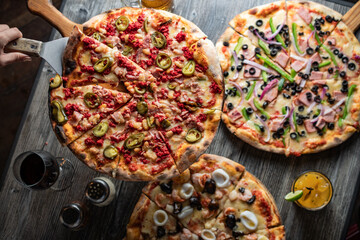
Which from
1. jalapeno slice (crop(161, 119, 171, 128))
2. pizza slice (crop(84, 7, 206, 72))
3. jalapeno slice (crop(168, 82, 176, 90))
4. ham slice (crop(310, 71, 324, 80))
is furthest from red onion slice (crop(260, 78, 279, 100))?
jalapeno slice (crop(161, 119, 171, 128))

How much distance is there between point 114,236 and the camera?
4961 mm

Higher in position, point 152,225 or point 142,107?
point 142,107

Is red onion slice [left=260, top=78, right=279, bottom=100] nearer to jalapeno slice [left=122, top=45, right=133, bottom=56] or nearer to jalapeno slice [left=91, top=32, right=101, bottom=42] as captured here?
jalapeno slice [left=122, top=45, right=133, bottom=56]

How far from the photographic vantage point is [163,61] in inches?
168

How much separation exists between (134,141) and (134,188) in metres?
1.18

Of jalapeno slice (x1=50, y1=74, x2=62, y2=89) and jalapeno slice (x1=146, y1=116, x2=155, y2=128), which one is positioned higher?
jalapeno slice (x1=50, y1=74, x2=62, y2=89)

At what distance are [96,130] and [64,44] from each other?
1124 millimetres

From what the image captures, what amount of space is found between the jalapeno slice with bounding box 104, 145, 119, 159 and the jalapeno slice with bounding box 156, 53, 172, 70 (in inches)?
44.6

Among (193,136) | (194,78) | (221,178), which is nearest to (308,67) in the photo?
(194,78)

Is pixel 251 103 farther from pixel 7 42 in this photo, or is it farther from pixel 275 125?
pixel 7 42

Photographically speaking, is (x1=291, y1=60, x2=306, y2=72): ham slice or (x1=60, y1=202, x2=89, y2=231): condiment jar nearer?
(x1=60, y1=202, x2=89, y2=231): condiment jar

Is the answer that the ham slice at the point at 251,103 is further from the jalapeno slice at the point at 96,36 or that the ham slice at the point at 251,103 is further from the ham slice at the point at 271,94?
the jalapeno slice at the point at 96,36

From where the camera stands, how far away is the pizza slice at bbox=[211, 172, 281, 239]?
4.45 metres

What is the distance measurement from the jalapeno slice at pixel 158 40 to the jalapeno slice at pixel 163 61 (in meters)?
0.11
